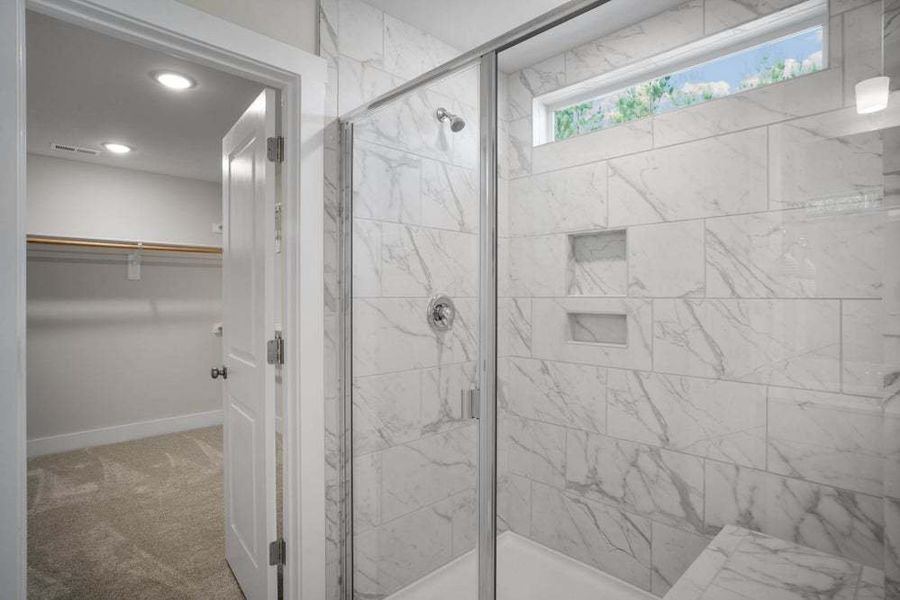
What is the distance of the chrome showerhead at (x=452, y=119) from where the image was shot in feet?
4.72

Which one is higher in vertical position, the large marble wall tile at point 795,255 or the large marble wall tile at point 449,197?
the large marble wall tile at point 449,197

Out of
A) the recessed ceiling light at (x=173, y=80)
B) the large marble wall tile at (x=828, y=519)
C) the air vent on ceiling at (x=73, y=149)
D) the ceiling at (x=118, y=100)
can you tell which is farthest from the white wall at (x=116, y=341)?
the large marble wall tile at (x=828, y=519)

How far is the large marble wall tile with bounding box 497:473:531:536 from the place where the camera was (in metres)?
1.42

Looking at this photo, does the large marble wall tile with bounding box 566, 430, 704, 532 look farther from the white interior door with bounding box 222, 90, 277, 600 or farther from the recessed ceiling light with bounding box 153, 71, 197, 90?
the recessed ceiling light with bounding box 153, 71, 197, 90

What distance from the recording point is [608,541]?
1.55m

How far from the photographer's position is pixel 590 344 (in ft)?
5.06

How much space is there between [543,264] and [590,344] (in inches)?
12.2

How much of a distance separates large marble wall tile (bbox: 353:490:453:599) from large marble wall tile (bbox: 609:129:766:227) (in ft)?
3.81

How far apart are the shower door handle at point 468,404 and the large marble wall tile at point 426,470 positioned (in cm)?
4

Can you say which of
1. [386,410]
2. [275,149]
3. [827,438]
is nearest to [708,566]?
[827,438]

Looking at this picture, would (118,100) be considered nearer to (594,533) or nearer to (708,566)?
(594,533)

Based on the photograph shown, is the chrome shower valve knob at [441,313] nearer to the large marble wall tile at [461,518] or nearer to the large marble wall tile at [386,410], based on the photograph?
the large marble wall tile at [386,410]

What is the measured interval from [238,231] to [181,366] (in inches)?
117

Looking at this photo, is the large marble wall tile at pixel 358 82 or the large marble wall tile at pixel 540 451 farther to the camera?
the large marble wall tile at pixel 358 82
